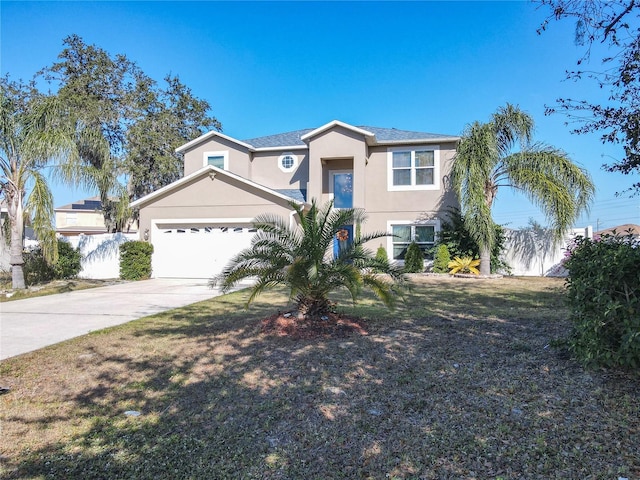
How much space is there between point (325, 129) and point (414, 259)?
668 cm

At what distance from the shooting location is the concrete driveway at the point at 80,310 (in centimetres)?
661

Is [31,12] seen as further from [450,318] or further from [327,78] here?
[450,318]

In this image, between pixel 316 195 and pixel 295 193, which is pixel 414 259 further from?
pixel 295 193

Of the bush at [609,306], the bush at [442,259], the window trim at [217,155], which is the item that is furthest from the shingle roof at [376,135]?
the bush at [609,306]

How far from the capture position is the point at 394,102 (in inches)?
684

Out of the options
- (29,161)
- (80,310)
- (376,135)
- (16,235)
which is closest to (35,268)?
(16,235)

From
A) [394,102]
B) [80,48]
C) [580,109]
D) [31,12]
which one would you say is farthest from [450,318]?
[80,48]

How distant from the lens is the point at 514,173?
1432 cm

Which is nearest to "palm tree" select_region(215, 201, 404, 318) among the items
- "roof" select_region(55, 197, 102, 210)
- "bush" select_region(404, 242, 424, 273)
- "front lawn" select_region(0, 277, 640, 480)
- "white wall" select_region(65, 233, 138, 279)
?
"front lawn" select_region(0, 277, 640, 480)

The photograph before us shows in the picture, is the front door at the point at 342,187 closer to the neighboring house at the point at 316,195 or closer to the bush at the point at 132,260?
the neighboring house at the point at 316,195

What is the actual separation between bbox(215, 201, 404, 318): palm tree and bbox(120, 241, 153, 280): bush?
10.6m

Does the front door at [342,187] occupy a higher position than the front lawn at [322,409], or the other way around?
the front door at [342,187]

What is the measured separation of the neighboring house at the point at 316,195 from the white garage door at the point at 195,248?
41mm

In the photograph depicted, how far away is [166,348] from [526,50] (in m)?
8.38
